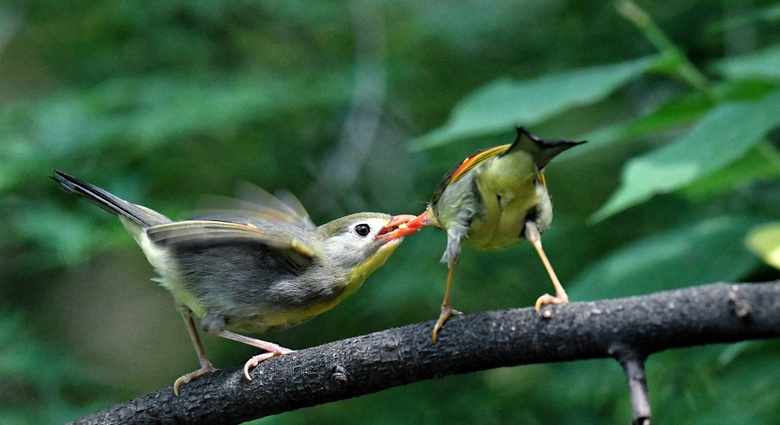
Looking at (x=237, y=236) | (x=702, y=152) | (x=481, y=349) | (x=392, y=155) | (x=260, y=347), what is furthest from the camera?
(x=392, y=155)

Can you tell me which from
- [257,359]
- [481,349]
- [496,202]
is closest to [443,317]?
[481,349]

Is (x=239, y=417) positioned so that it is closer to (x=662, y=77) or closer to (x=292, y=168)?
(x=292, y=168)

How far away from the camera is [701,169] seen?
144 inches

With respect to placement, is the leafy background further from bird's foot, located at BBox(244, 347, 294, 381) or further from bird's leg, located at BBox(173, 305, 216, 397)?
bird's foot, located at BBox(244, 347, 294, 381)

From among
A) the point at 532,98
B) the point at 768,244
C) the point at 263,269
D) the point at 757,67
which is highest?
the point at 532,98

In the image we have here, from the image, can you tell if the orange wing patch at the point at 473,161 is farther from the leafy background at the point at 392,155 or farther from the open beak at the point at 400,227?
the leafy background at the point at 392,155

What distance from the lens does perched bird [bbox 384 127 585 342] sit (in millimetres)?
3027

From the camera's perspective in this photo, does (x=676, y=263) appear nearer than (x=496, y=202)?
No

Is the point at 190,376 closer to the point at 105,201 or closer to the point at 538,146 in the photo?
the point at 105,201

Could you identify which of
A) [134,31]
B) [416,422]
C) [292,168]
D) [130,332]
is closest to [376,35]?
[292,168]

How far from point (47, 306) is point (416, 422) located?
153 inches

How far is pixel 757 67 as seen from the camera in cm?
423

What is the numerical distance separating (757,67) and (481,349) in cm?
264

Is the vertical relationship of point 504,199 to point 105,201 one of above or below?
below
